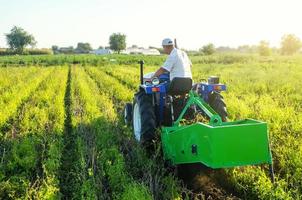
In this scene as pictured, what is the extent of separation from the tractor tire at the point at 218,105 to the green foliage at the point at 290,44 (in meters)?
80.5

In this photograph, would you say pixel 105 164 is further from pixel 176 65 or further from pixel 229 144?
pixel 229 144

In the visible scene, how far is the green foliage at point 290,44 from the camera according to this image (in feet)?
266

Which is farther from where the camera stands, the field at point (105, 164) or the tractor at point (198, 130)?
the field at point (105, 164)

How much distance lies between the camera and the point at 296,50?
83.3 metres

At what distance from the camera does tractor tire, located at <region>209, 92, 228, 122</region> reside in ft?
20.4

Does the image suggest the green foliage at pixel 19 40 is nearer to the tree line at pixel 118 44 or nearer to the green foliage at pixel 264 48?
the tree line at pixel 118 44

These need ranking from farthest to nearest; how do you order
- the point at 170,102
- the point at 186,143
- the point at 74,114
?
the point at 74,114 → the point at 170,102 → the point at 186,143

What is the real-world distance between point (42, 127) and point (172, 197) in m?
4.21

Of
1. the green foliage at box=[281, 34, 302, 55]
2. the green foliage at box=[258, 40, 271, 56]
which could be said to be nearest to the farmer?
the green foliage at box=[258, 40, 271, 56]

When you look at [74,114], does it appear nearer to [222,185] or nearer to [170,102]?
[170,102]

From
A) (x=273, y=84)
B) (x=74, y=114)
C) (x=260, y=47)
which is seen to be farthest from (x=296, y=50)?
(x=74, y=114)

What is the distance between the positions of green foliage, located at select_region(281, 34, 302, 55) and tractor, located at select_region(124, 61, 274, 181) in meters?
80.8

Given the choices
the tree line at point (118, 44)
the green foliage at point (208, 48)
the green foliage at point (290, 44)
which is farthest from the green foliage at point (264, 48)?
the green foliage at point (208, 48)

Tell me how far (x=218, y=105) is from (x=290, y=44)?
82.4 m
